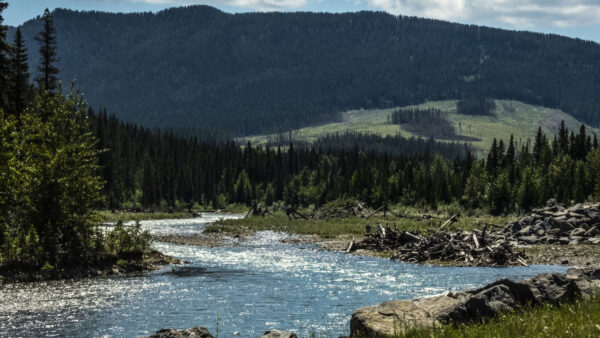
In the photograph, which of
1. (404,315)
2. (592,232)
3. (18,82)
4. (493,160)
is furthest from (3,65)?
(493,160)

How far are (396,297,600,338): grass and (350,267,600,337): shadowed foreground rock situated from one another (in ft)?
3.85

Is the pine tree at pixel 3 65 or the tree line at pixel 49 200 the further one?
the pine tree at pixel 3 65

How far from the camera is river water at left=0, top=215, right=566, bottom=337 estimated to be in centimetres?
2208

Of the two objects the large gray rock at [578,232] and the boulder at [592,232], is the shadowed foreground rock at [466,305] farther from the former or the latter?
the large gray rock at [578,232]

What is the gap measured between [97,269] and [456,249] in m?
26.4

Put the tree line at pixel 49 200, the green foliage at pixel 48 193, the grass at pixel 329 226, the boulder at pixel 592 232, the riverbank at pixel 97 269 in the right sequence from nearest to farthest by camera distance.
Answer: the riverbank at pixel 97 269 < the tree line at pixel 49 200 < the green foliage at pixel 48 193 < the boulder at pixel 592 232 < the grass at pixel 329 226

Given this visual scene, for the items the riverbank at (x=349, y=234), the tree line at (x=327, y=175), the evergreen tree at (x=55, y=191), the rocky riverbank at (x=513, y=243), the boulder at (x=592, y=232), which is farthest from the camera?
the tree line at (x=327, y=175)

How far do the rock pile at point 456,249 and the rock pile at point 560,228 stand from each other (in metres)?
5.82

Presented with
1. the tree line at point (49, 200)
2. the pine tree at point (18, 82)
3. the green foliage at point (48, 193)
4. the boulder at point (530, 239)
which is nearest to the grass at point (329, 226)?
the boulder at point (530, 239)

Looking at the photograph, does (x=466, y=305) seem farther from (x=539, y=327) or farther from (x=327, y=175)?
(x=327, y=175)

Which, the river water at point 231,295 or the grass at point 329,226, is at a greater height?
the river water at point 231,295

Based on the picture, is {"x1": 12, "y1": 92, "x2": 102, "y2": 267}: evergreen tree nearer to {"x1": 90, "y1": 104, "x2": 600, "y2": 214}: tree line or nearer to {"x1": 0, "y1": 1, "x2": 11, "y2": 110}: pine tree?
{"x1": 0, "y1": 1, "x2": 11, "y2": 110}: pine tree

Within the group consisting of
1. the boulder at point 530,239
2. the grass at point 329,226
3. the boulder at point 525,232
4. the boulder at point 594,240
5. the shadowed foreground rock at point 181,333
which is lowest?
the grass at point 329,226

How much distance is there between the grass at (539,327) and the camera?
11289mm
